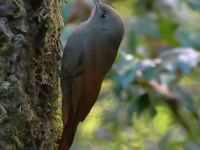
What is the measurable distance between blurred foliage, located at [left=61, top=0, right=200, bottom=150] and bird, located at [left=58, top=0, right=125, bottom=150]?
1.54 ft

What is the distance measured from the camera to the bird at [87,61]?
3.31 metres

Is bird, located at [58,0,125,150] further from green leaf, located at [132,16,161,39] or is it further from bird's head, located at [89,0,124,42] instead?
green leaf, located at [132,16,161,39]

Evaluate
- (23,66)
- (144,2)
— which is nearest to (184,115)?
(144,2)

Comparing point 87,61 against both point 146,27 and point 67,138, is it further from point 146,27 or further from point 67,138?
point 146,27

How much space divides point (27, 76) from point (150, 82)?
5.50 ft

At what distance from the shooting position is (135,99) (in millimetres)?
4426

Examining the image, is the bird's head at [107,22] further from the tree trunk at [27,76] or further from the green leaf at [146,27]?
the green leaf at [146,27]

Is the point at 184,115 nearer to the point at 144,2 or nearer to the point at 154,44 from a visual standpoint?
the point at 154,44

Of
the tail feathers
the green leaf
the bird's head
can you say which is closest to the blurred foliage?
the green leaf

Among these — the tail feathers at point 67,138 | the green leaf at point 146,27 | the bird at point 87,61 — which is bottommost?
the green leaf at point 146,27

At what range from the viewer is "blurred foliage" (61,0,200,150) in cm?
410

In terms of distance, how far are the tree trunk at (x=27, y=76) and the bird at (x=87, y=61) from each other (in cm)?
22

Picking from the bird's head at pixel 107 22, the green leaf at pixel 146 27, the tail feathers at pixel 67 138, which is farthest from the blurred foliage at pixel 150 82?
the tail feathers at pixel 67 138

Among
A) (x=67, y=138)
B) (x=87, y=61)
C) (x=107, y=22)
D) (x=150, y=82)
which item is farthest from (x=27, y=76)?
(x=150, y=82)
